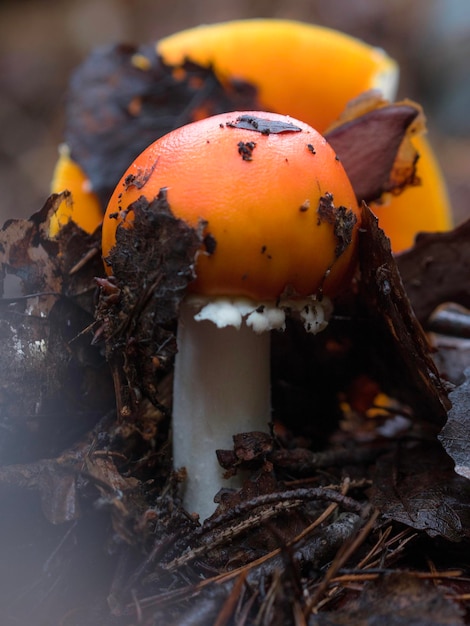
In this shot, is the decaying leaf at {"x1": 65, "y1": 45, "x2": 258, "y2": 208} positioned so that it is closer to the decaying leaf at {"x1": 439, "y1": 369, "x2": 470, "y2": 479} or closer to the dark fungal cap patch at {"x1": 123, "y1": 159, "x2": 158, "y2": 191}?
the dark fungal cap patch at {"x1": 123, "y1": 159, "x2": 158, "y2": 191}

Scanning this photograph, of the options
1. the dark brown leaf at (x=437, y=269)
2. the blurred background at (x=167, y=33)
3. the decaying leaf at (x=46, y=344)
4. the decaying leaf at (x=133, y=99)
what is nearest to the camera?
the decaying leaf at (x=46, y=344)

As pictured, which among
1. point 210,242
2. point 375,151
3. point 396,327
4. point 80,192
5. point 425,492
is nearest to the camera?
point 210,242

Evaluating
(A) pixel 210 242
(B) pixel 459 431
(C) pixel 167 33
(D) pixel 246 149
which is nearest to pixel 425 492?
(B) pixel 459 431

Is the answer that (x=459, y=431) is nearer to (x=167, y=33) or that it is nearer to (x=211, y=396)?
(x=211, y=396)

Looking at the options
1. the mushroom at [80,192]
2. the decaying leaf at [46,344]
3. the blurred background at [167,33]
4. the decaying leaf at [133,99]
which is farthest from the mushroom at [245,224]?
the blurred background at [167,33]

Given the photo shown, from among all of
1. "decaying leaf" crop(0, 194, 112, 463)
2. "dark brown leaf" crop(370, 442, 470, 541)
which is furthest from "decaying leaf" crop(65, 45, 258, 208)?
"dark brown leaf" crop(370, 442, 470, 541)

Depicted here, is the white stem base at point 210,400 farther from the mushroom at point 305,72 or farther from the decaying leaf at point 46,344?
the mushroom at point 305,72
